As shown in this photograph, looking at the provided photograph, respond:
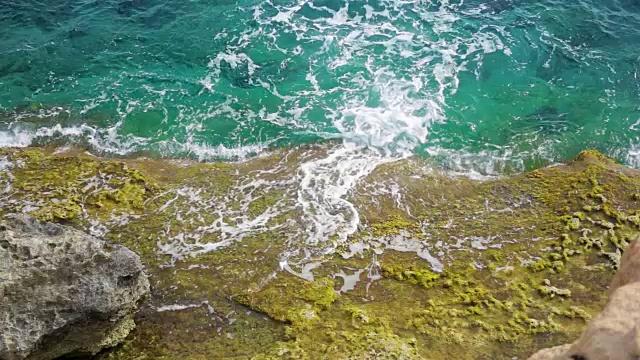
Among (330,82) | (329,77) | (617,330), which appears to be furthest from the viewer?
(329,77)

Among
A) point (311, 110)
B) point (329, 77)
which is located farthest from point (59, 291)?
point (329, 77)

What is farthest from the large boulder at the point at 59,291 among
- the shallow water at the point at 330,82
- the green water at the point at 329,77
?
the green water at the point at 329,77

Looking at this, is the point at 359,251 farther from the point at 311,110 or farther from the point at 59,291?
the point at 311,110

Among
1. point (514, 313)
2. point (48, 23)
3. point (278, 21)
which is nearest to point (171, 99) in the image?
point (278, 21)

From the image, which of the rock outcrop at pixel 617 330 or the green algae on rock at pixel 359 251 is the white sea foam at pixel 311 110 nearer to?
the green algae on rock at pixel 359 251

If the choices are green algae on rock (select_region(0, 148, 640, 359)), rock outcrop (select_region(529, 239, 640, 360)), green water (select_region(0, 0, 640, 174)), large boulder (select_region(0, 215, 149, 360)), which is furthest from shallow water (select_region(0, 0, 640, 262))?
rock outcrop (select_region(529, 239, 640, 360))

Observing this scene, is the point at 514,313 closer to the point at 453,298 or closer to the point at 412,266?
the point at 453,298
